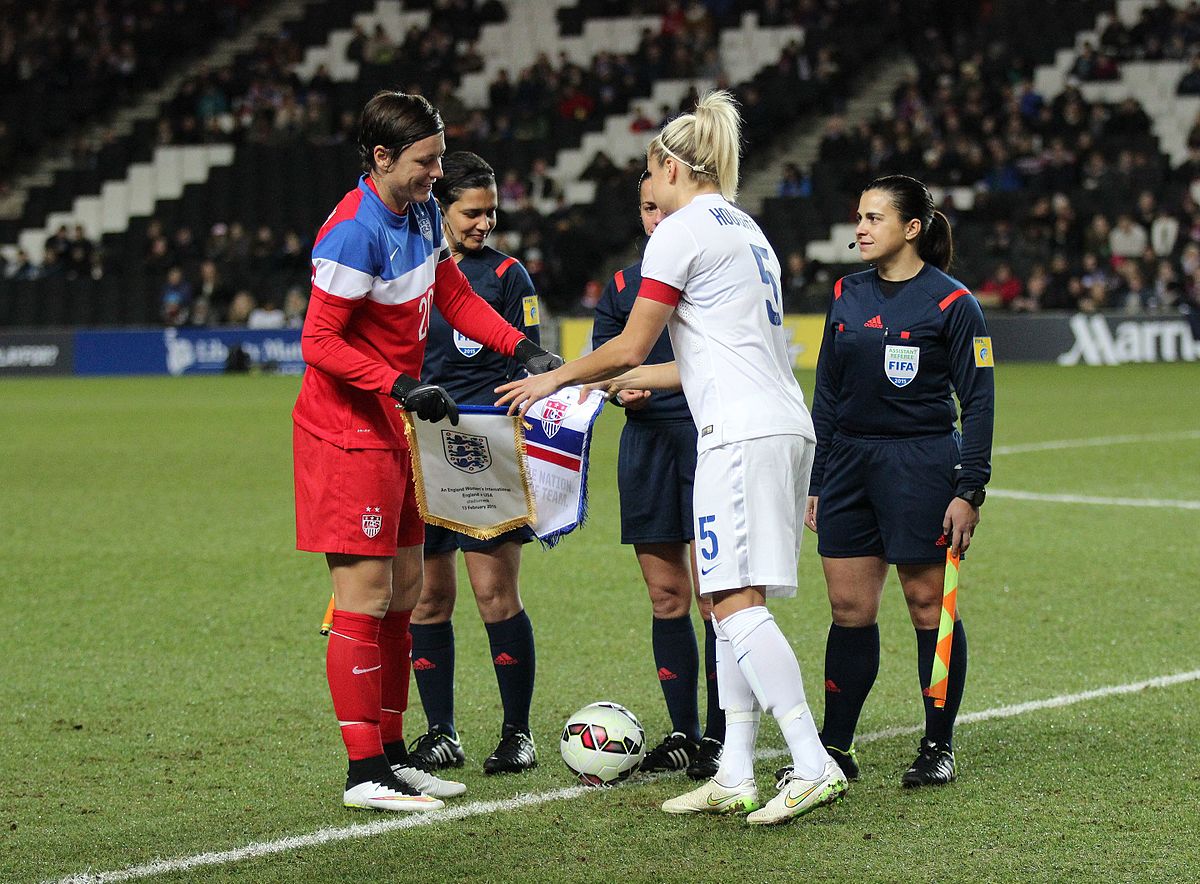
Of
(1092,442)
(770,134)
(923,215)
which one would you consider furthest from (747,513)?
(770,134)

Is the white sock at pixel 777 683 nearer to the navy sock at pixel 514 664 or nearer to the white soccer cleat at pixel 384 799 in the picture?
the white soccer cleat at pixel 384 799

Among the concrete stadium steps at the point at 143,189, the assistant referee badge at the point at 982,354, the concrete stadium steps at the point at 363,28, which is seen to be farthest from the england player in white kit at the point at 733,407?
the concrete stadium steps at the point at 363,28

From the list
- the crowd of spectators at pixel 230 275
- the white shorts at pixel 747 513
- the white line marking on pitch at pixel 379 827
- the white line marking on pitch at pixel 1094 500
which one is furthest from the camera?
the crowd of spectators at pixel 230 275

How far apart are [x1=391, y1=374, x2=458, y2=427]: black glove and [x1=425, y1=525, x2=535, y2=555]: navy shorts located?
0.95m

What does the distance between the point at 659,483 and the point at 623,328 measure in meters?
0.52

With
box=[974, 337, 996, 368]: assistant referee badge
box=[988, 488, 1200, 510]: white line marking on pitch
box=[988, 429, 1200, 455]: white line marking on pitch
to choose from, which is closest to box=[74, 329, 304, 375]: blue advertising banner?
box=[988, 429, 1200, 455]: white line marking on pitch

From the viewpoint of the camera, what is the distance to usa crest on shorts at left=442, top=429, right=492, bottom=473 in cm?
507

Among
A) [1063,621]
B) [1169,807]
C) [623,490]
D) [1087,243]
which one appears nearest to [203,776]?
[623,490]

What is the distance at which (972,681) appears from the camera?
251 inches

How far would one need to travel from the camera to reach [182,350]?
2759cm

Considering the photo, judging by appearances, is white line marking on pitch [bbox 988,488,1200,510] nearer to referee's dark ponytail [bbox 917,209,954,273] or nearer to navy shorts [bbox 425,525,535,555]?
referee's dark ponytail [bbox 917,209,954,273]

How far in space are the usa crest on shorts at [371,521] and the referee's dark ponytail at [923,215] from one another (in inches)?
72.5

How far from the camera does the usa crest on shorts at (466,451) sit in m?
5.07

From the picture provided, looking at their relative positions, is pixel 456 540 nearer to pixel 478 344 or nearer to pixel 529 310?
pixel 478 344
